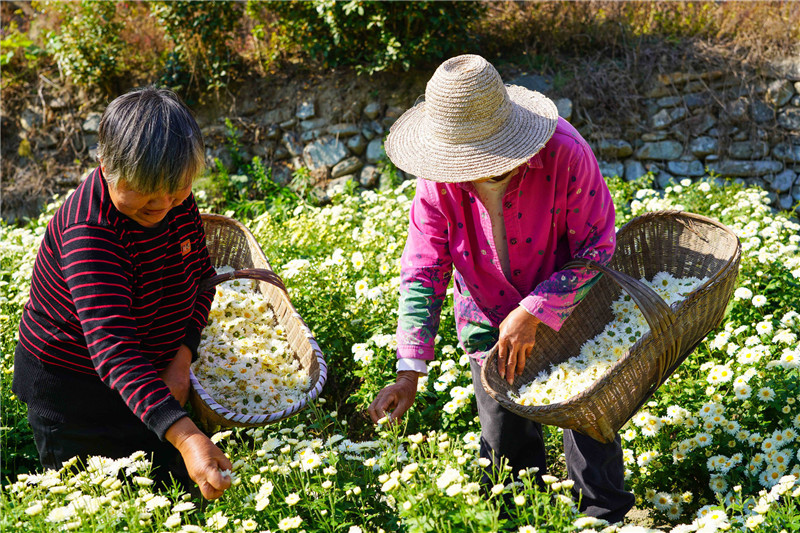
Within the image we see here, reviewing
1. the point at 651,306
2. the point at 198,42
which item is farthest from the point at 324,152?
the point at 651,306

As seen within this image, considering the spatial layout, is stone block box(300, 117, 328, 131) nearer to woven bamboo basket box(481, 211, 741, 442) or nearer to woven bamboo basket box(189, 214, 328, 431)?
woven bamboo basket box(189, 214, 328, 431)

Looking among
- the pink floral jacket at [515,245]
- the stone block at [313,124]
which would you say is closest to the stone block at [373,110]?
the stone block at [313,124]

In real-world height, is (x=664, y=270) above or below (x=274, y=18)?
below

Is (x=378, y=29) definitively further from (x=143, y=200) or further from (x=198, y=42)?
(x=143, y=200)

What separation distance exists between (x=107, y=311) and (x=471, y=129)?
1.12m

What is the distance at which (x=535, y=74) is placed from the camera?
21.0 ft

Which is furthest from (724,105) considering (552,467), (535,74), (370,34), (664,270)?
(552,467)

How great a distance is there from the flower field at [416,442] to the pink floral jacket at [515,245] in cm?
43

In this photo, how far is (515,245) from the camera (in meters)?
2.20

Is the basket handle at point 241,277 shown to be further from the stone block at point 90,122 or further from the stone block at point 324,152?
the stone block at point 90,122

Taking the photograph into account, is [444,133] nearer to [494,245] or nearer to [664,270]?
[494,245]

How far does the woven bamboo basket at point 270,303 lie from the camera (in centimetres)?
227


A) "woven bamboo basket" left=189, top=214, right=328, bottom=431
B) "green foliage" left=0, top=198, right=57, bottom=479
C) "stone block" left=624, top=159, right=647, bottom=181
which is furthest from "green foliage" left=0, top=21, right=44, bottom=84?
"stone block" left=624, top=159, right=647, bottom=181

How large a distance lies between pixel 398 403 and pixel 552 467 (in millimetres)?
1135
